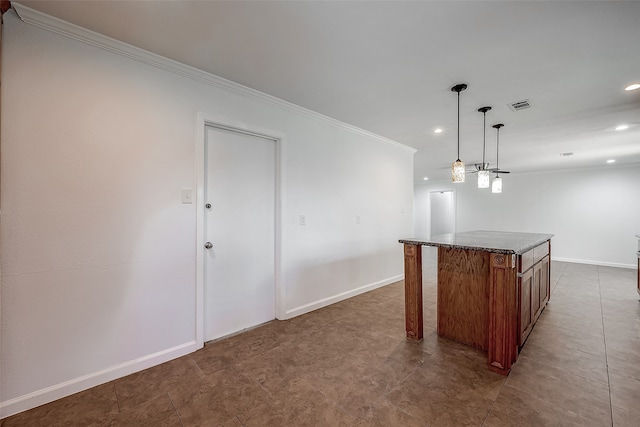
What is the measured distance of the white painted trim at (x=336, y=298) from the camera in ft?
10.3

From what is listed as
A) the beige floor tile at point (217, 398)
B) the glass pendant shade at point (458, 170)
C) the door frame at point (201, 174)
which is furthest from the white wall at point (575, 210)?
the beige floor tile at point (217, 398)

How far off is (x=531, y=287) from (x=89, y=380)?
12.5 feet

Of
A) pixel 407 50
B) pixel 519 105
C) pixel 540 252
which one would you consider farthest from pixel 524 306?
pixel 407 50

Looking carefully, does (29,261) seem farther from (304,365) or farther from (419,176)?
(419,176)

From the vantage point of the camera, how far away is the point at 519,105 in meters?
2.99

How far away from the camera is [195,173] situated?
2.34 metres

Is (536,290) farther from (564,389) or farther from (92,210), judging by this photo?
(92,210)

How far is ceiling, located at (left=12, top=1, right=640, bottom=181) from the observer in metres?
1.64

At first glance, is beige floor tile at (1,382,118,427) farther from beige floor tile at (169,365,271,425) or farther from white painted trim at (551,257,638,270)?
white painted trim at (551,257,638,270)

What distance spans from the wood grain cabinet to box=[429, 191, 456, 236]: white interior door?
5.70 meters

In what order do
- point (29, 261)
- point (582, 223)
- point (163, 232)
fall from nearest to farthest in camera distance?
point (29, 261)
point (163, 232)
point (582, 223)

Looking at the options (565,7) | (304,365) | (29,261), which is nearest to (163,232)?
(29,261)

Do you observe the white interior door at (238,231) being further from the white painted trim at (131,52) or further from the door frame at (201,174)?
the white painted trim at (131,52)

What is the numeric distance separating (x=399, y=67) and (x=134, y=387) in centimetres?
317
